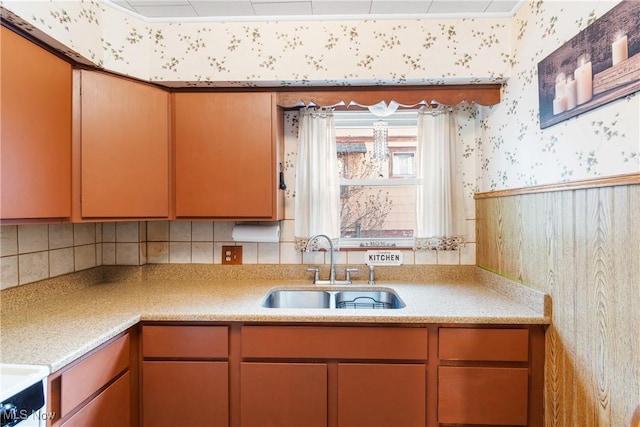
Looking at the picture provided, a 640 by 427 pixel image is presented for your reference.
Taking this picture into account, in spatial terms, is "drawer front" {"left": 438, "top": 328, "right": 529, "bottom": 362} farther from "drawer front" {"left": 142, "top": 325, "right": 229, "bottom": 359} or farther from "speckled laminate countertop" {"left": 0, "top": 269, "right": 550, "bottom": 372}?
"drawer front" {"left": 142, "top": 325, "right": 229, "bottom": 359}

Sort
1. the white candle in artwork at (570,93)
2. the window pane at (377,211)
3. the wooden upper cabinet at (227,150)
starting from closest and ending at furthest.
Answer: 1. the white candle in artwork at (570,93)
2. the wooden upper cabinet at (227,150)
3. the window pane at (377,211)

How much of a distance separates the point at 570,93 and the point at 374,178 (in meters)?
1.06

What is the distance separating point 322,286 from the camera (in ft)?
6.14

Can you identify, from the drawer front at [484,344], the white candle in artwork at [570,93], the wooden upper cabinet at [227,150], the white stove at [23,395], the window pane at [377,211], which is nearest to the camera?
the white stove at [23,395]

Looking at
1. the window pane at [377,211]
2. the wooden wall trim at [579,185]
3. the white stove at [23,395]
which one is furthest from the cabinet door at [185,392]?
the wooden wall trim at [579,185]

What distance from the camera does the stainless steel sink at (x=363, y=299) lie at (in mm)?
1847

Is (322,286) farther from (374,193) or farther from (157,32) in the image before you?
(157,32)

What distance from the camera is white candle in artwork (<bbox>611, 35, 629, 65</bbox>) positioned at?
0.98m

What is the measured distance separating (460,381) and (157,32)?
2.20 metres

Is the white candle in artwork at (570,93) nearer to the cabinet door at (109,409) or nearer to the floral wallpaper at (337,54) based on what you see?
the floral wallpaper at (337,54)

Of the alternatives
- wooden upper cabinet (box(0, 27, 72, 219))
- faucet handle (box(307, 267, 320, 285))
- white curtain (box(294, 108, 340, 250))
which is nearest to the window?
white curtain (box(294, 108, 340, 250))

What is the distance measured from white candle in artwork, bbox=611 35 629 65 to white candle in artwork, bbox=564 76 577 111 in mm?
163

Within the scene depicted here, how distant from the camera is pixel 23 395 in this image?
0.90 meters

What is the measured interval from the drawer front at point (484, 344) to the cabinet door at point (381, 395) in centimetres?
15
